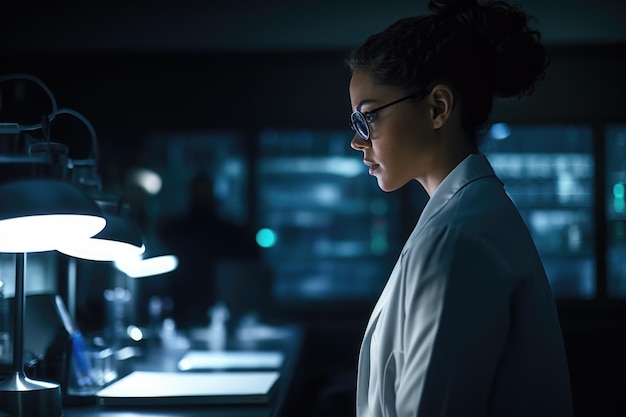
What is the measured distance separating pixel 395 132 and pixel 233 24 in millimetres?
3343

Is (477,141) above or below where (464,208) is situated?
above

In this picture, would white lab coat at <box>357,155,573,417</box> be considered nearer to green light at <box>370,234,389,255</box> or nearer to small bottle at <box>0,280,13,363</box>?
small bottle at <box>0,280,13,363</box>

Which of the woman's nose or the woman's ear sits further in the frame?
the woman's nose

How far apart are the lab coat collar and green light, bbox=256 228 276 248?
150 inches

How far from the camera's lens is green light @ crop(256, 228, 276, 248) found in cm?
491

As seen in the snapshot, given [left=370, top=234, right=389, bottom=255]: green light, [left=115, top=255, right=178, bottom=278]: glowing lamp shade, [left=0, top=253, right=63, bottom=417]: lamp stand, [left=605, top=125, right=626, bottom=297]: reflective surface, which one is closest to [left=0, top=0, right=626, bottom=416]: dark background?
[left=605, top=125, right=626, bottom=297]: reflective surface

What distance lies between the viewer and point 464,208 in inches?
38.9

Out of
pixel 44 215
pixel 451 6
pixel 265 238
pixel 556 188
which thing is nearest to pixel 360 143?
pixel 451 6

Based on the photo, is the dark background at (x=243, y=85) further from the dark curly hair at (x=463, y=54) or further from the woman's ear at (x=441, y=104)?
the woman's ear at (x=441, y=104)

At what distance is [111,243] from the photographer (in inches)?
62.0

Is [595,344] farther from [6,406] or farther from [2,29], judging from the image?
[2,29]

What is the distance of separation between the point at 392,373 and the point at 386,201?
13.1ft

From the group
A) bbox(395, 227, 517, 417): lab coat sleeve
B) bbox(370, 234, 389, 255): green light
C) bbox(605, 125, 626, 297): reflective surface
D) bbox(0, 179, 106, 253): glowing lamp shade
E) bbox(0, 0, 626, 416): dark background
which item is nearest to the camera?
bbox(395, 227, 517, 417): lab coat sleeve

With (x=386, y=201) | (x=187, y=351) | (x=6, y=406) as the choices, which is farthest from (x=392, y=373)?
(x=386, y=201)
